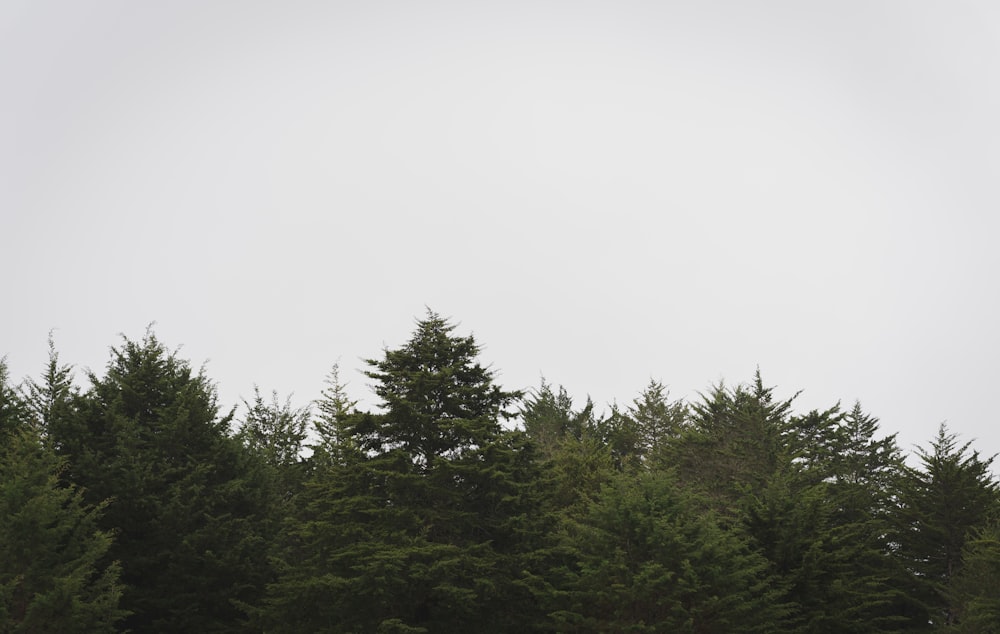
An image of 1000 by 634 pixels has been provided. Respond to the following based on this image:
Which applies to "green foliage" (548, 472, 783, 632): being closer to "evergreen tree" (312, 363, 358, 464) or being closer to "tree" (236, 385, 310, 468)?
"evergreen tree" (312, 363, 358, 464)

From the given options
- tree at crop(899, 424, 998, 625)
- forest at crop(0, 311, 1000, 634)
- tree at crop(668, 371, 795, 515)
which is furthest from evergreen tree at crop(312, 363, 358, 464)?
tree at crop(899, 424, 998, 625)

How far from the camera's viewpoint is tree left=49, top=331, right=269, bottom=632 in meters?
31.3

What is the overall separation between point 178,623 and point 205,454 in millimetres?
7312

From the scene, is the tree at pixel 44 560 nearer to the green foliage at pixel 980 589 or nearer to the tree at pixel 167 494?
the tree at pixel 167 494

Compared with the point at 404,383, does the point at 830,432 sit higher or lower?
higher

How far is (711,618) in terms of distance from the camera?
26.5m

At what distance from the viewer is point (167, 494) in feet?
106

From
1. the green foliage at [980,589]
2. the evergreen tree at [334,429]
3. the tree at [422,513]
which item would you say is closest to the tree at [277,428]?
the evergreen tree at [334,429]

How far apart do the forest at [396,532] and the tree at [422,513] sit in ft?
0.28

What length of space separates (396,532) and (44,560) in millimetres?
10793

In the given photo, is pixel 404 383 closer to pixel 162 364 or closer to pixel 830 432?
pixel 162 364

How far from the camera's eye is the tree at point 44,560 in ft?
76.5

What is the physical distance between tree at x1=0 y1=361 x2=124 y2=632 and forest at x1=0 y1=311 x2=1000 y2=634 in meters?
0.07


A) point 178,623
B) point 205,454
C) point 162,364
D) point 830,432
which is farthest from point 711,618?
point 830,432
